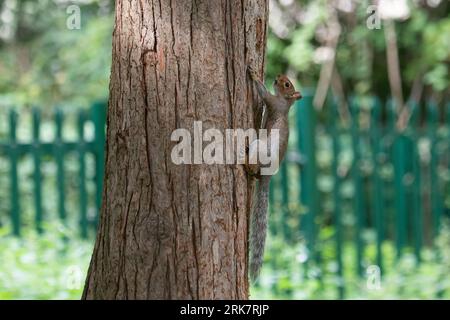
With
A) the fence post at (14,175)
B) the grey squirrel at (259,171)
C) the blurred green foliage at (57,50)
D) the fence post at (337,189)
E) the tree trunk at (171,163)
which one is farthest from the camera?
the blurred green foliage at (57,50)

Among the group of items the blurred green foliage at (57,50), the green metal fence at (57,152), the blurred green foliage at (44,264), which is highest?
the blurred green foliage at (57,50)

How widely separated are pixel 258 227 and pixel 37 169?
13.2 ft

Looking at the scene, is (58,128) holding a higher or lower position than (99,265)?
higher

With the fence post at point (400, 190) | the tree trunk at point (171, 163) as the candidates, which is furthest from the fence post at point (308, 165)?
the tree trunk at point (171, 163)

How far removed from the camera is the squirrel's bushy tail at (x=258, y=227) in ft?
11.4

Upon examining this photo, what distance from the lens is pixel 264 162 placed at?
3.49 meters

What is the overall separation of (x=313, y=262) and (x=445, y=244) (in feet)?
7.02

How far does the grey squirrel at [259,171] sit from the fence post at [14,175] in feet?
12.4

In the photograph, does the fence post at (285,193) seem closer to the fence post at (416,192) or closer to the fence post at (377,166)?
the fence post at (377,166)

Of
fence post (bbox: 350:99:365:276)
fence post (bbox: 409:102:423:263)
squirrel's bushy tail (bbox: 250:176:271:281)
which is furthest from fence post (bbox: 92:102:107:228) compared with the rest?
squirrel's bushy tail (bbox: 250:176:271:281)

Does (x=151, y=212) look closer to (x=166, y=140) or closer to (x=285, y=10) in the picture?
(x=166, y=140)

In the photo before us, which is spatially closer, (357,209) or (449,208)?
(357,209)

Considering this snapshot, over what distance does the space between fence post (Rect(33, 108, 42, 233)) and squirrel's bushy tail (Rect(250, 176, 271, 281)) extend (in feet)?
12.8

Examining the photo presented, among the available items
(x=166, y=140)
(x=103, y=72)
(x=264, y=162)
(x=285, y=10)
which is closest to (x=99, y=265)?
(x=166, y=140)
